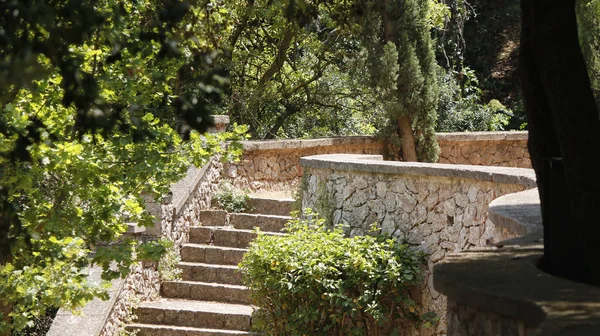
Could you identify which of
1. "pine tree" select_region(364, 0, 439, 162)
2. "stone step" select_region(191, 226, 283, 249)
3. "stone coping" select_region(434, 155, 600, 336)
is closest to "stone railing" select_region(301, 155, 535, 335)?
"stone step" select_region(191, 226, 283, 249)

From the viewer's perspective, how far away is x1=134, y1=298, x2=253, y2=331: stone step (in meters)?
10.9

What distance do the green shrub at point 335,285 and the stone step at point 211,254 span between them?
1696 millimetres

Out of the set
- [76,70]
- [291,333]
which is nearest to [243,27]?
[291,333]

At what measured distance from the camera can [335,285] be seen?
10078mm

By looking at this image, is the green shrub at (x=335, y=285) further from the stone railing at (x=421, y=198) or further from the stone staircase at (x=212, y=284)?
the stone staircase at (x=212, y=284)

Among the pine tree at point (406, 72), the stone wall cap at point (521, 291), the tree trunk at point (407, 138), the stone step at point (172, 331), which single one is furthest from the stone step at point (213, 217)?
the stone wall cap at point (521, 291)

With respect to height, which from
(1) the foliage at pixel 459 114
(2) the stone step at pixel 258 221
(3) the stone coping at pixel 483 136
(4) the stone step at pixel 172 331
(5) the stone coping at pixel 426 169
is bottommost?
(4) the stone step at pixel 172 331

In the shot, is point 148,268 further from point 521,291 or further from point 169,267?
point 521,291

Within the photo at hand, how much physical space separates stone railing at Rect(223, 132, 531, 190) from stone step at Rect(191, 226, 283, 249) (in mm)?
1301

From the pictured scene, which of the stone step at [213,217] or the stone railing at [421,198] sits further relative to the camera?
the stone step at [213,217]

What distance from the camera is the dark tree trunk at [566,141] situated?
4852mm

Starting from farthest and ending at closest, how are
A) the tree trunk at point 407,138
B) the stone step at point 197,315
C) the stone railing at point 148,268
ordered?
the tree trunk at point 407,138
the stone step at point 197,315
the stone railing at point 148,268

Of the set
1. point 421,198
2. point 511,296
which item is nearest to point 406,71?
point 421,198

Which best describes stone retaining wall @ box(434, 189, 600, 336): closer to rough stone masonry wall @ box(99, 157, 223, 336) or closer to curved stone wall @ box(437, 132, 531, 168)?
rough stone masonry wall @ box(99, 157, 223, 336)
